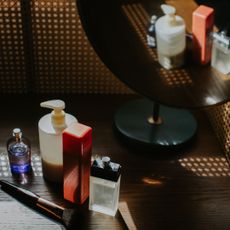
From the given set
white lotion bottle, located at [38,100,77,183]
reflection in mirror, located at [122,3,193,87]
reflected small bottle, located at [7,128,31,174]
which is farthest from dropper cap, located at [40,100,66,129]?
reflection in mirror, located at [122,3,193,87]

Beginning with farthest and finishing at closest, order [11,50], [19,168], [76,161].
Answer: [11,50]
[19,168]
[76,161]

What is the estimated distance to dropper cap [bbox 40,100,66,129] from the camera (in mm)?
917

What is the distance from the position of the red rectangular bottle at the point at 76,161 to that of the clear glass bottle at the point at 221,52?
0.32m

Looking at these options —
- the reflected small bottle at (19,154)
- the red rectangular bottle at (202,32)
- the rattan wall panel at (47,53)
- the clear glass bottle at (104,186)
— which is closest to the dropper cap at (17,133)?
the reflected small bottle at (19,154)

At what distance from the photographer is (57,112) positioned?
926mm

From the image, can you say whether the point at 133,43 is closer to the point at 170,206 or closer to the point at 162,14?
the point at 162,14

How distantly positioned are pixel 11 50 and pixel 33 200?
40 centimetres

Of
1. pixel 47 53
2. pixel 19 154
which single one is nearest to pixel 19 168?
pixel 19 154

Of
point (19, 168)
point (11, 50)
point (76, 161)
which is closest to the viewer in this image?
point (76, 161)

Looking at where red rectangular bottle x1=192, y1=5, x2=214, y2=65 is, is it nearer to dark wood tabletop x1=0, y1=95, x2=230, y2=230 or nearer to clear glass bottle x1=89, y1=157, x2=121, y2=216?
dark wood tabletop x1=0, y1=95, x2=230, y2=230

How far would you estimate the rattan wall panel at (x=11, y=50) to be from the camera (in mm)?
1117

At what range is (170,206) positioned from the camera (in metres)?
0.95

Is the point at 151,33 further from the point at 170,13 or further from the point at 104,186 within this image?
the point at 104,186

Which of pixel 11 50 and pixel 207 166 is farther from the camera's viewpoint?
pixel 11 50
